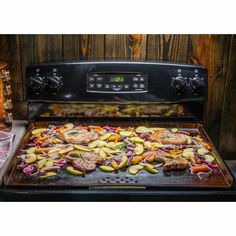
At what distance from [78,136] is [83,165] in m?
0.25

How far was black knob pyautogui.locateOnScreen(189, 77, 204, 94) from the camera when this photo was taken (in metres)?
1.65

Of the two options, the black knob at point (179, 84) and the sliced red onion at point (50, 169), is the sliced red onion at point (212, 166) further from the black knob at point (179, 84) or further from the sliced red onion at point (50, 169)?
the sliced red onion at point (50, 169)

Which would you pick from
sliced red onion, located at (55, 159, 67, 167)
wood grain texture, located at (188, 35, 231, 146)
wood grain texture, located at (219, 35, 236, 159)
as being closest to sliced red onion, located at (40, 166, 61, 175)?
sliced red onion, located at (55, 159, 67, 167)

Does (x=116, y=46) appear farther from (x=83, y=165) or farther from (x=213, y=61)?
(x=83, y=165)

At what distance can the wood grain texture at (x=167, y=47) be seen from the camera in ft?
5.77

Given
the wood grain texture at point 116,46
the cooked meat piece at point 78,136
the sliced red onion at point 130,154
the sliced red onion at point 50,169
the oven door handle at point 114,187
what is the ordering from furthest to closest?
the wood grain texture at point 116,46 < the cooked meat piece at point 78,136 < the sliced red onion at point 130,154 < the sliced red onion at point 50,169 < the oven door handle at point 114,187

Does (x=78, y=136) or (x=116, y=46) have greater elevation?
(x=116, y=46)

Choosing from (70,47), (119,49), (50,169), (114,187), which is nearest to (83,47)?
(70,47)

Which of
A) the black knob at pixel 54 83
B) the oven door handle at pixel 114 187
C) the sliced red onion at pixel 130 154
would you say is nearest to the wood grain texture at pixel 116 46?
the black knob at pixel 54 83

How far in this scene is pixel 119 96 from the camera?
65.2 inches

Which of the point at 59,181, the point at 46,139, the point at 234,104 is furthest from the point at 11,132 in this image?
the point at 234,104

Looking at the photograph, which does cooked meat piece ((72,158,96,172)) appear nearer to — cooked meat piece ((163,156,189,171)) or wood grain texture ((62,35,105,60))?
cooked meat piece ((163,156,189,171))

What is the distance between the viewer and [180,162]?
141cm

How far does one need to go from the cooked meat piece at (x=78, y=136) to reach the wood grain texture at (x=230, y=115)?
689 millimetres
